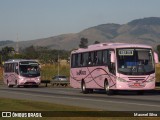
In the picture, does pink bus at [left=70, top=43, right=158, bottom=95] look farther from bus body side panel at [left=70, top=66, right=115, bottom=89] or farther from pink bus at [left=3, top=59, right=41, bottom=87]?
pink bus at [left=3, top=59, right=41, bottom=87]

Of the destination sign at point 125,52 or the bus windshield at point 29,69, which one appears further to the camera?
the bus windshield at point 29,69

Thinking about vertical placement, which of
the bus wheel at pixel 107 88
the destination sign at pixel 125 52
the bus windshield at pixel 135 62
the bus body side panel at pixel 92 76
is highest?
the destination sign at pixel 125 52

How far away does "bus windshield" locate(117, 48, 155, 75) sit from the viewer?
32.7 metres

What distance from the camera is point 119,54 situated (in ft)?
108

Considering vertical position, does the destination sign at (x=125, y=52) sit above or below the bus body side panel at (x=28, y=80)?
above

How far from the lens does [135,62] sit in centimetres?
3275

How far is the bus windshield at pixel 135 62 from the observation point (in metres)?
32.7

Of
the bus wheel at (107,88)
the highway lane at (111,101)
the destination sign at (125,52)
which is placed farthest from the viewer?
the bus wheel at (107,88)

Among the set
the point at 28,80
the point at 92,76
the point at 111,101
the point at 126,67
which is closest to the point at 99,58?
the point at 92,76

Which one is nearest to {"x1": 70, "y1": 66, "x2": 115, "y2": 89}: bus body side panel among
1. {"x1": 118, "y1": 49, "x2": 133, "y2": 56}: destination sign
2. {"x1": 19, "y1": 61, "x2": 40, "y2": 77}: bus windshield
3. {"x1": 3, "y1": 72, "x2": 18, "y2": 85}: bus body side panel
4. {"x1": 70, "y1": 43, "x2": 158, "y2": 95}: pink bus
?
{"x1": 70, "y1": 43, "x2": 158, "y2": 95}: pink bus

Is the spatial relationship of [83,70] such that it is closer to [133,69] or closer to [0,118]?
[133,69]

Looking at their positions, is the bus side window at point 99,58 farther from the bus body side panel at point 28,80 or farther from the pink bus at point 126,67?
the bus body side panel at point 28,80

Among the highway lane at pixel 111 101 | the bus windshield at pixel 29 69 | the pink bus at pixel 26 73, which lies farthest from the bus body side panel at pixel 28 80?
the highway lane at pixel 111 101

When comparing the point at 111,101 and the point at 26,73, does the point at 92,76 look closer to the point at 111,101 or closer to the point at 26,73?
the point at 111,101
